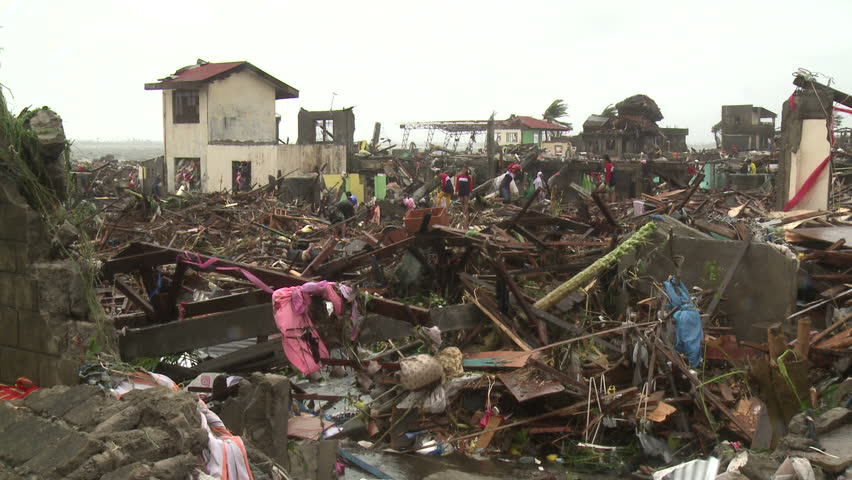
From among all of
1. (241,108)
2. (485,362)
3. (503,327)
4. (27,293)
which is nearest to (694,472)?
(485,362)

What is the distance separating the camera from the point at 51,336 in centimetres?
566

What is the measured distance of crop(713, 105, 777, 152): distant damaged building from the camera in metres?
52.6

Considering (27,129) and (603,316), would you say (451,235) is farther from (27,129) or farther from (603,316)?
(27,129)

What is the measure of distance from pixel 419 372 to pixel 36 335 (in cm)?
339

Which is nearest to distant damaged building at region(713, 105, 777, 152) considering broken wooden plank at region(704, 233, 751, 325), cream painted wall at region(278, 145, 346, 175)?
cream painted wall at region(278, 145, 346, 175)

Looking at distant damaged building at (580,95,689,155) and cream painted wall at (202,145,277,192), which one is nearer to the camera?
cream painted wall at (202,145,277,192)

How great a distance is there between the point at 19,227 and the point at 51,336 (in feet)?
2.74

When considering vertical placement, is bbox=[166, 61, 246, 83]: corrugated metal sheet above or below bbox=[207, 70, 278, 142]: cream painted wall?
above

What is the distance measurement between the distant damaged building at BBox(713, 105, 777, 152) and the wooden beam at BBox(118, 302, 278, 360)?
50606mm

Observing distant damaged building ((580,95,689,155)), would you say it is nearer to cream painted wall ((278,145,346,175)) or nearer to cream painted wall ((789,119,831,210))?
cream painted wall ((278,145,346,175))

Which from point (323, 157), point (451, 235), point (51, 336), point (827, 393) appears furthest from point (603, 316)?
point (323, 157)

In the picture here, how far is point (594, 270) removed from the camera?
31.2 ft

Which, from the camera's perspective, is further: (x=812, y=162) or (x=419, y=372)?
(x=812, y=162)

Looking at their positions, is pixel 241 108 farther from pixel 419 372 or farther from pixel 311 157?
pixel 419 372
